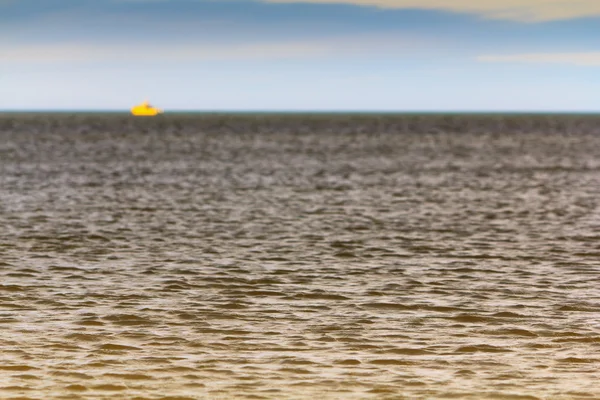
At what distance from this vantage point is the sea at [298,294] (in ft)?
41.3

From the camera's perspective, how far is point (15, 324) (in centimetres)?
1560

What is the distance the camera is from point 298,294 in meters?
18.4

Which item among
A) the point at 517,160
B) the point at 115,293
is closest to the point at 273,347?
the point at 115,293

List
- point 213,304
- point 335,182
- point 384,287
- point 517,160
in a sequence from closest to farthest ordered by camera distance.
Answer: point 213,304 < point 384,287 < point 335,182 < point 517,160

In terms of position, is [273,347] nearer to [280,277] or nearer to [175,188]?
[280,277]

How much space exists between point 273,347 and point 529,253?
11.4 metres

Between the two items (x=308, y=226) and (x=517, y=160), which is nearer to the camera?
(x=308, y=226)

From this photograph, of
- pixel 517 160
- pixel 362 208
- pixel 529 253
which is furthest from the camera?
pixel 517 160

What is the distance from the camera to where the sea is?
12594 mm

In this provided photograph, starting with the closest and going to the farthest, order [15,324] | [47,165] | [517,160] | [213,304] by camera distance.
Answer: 1. [15,324]
2. [213,304]
3. [47,165]
4. [517,160]

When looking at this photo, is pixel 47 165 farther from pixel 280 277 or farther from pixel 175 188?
pixel 280 277

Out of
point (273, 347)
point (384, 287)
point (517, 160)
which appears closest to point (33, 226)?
point (384, 287)

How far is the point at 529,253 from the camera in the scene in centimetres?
2391

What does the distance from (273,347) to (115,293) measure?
5.07 metres
